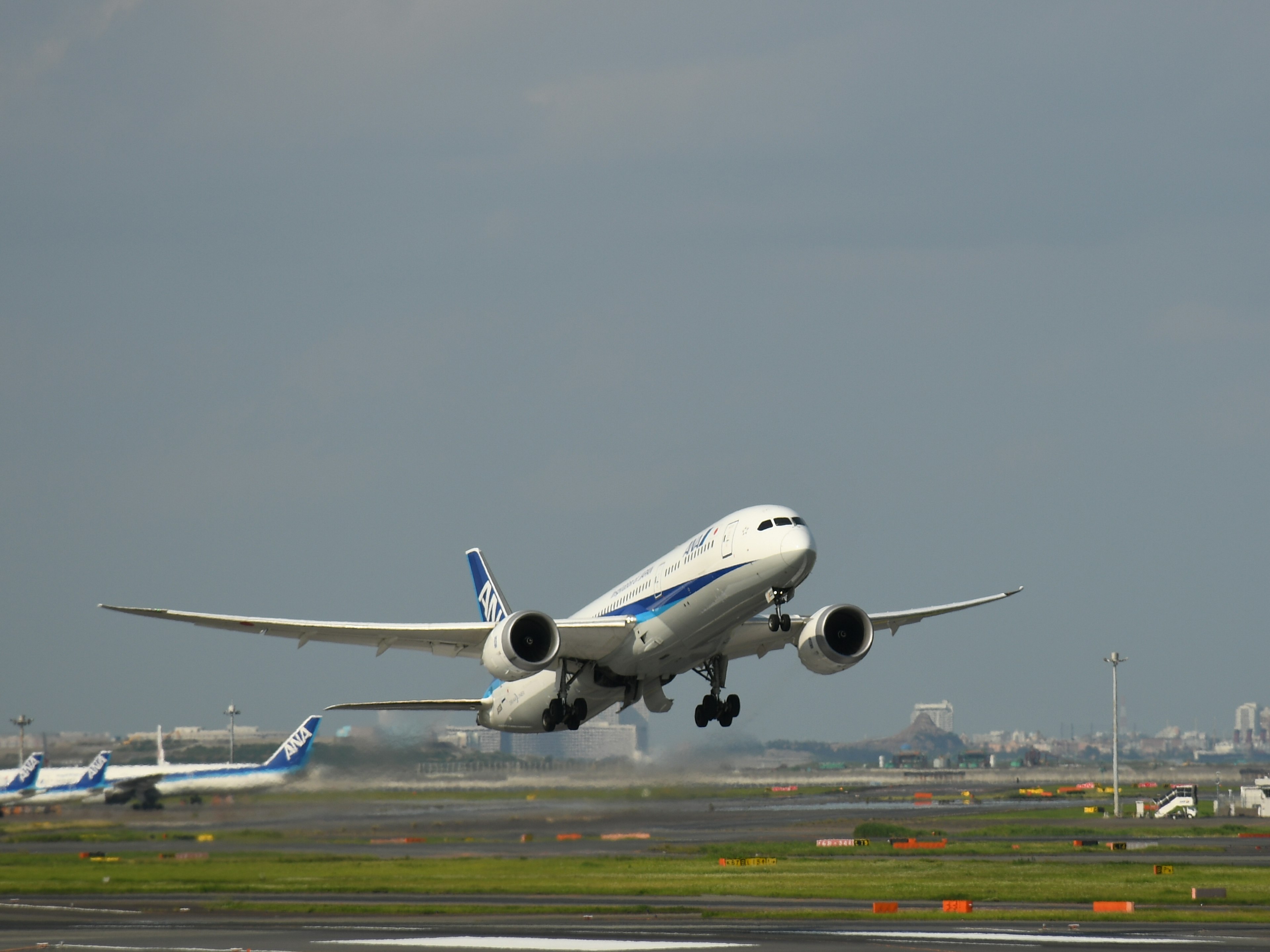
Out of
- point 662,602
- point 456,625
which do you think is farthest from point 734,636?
Answer: point 456,625

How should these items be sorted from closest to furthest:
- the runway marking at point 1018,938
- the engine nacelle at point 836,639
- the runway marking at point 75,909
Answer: the runway marking at point 1018,938 < the engine nacelle at point 836,639 < the runway marking at point 75,909

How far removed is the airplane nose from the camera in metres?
39.6

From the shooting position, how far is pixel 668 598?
43.9 m

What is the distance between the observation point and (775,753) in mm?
81750

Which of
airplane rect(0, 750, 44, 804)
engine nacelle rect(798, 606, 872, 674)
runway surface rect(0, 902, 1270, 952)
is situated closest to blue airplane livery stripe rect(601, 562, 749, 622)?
engine nacelle rect(798, 606, 872, 674)

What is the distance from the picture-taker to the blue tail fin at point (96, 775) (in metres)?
104

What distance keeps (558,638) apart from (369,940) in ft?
34.5

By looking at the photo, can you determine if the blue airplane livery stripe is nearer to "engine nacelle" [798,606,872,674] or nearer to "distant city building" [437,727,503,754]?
"engine nacelle" [798,606,872,674]

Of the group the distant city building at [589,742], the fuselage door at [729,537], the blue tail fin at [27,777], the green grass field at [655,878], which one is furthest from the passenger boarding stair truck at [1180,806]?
the blue tail fin at [27,777]

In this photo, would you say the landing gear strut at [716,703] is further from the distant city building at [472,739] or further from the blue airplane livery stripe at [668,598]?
the distant city building at [472,739]

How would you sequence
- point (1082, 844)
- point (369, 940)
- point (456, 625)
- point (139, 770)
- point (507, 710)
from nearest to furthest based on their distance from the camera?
point (369, 940), point (456, 625), point (507, 710), point (1082, 844), point (139, 770)

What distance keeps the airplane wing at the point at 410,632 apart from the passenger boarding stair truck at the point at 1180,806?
190 feet

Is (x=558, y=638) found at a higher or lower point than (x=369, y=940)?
higher

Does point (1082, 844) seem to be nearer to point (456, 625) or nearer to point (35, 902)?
point (456, 625)
